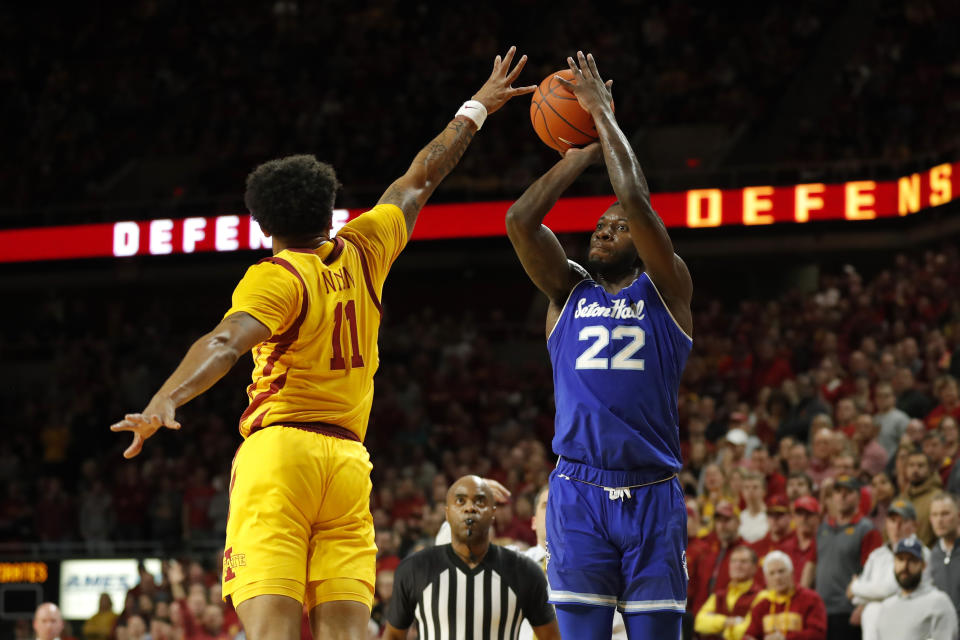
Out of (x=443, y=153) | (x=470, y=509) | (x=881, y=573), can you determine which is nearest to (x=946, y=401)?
(x=881, y=573)

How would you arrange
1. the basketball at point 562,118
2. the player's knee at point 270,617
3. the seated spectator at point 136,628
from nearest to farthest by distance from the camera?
the player's knee at point 270,617
the basketball at point 562,118
the seated spectator at point 136,628

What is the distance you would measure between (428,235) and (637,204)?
14034 mm

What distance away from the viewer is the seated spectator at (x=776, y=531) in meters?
9.09

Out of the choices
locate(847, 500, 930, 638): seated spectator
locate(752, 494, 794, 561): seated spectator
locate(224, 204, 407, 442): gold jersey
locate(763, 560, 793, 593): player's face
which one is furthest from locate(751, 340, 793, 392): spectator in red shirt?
locate(224, 204, 407, 442): gold jersey

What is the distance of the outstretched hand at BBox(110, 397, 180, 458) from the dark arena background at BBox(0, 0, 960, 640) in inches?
286

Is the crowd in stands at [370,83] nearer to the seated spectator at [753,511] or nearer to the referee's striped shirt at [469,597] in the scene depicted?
the seated spectator at [753,511]

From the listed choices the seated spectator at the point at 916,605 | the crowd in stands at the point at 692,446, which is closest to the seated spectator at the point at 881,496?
the crowd in stands at the point at 692,446

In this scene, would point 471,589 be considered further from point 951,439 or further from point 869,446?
point 869,446

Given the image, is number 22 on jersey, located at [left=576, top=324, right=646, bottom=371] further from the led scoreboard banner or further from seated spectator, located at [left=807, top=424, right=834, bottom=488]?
the led scoreboard banner

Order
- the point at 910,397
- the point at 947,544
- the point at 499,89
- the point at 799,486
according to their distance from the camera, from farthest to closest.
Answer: the point at 910,397
the point at 799,486
the point at 947,544
the point at 499,89

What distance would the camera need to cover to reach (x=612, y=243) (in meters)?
4.77

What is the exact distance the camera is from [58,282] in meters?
20.9

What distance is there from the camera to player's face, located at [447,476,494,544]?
6.29m

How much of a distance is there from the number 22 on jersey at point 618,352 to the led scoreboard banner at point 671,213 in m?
11.6
